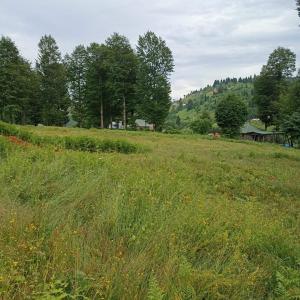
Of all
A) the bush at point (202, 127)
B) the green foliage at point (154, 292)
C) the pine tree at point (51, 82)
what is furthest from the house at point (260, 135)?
the green foliage at point (154, 292)

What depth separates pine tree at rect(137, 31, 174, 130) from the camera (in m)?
46.6

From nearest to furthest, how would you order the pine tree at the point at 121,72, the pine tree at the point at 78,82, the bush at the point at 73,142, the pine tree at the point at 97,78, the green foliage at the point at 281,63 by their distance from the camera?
the bush at the point at 73,142, the pine tree at the point at 121,72, the pine tree at the point at 97,78, the pine tree at the point at 78,82, the green foliage at the point at 281,63

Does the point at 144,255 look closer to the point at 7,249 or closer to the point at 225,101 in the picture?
the point at 7,249

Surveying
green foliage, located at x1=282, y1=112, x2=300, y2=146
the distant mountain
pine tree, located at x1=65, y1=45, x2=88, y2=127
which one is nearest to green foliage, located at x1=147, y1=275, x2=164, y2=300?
green foliage, located at x1=282, y1=112, x2=300, y2=146

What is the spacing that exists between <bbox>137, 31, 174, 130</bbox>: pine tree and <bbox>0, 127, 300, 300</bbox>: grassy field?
131 ft

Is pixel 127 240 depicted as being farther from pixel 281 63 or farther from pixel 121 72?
pixel 281 63

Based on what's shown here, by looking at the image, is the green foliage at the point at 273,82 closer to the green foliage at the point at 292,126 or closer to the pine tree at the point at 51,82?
the green foliage at the point at 292,126

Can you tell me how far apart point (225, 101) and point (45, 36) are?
2964 centimetres

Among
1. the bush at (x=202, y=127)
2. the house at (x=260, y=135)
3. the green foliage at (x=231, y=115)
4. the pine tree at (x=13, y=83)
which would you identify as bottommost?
the house at (x=260, y=135)

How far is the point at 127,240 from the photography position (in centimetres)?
416

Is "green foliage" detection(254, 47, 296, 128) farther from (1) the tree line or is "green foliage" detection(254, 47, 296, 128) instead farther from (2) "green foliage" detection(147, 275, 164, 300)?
(2) "green foliage" detection(147, 275, 164, 300)

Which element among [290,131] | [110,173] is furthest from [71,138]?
[290,131]

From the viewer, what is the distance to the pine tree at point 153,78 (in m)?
46.6

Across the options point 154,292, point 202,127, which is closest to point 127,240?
point 154,292
